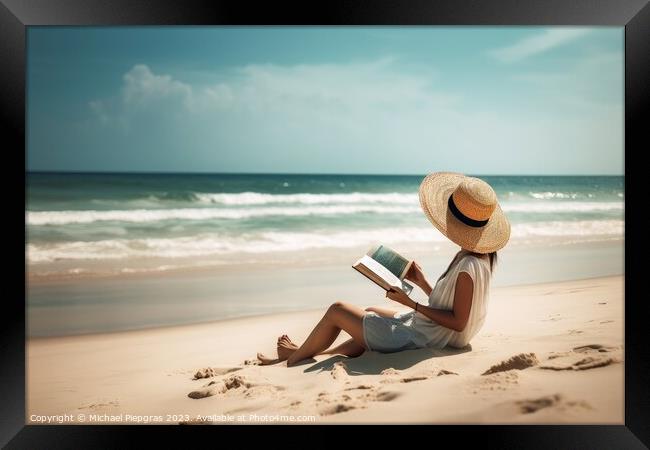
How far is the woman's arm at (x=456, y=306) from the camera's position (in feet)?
10.2

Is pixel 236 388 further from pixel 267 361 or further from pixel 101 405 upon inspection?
pixel 101 405

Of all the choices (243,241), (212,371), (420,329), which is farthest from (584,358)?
(243,241)

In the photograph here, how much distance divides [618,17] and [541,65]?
9533mm

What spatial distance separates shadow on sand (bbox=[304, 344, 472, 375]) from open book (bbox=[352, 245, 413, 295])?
41 cm

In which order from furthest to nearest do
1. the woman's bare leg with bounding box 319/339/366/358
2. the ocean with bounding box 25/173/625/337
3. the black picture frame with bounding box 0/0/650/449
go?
the ocean with bounding box 25/173/625/337 < the woman's bare leg with bounding box 319/339/366/358 < the black picture frame with bounding box 0/0/650/449

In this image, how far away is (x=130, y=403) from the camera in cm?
325

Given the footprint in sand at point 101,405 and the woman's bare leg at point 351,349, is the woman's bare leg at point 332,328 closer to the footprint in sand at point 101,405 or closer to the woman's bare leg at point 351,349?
the woman's bare leg at point 351,349

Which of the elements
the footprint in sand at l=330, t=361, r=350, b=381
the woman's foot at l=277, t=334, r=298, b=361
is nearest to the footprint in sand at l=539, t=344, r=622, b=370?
the footprint in sand at l=330, t=361, r=350, b=381

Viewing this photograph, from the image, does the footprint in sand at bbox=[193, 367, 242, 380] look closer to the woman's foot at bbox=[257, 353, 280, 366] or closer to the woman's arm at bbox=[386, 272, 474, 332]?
the woman's foot at bbox=[257, 353, 280, 366]

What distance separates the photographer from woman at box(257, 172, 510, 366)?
3.16 meters

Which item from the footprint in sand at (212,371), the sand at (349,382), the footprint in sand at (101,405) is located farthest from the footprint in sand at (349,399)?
the footprint in sand at (101,405)

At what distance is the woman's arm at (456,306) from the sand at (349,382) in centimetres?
22

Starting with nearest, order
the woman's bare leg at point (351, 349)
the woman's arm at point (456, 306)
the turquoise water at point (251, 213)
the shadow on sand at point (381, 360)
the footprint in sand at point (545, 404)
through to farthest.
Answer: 1. the footprint in sand at point (545, 404)
2. the woman's arm at point (456, 306)
3. the shadow on sand at point (381, 360)
4. the woman's bare leg at point (351, 349)
5. the turquoise water at point (251, 213)

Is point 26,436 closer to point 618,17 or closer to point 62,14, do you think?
point 62,14
